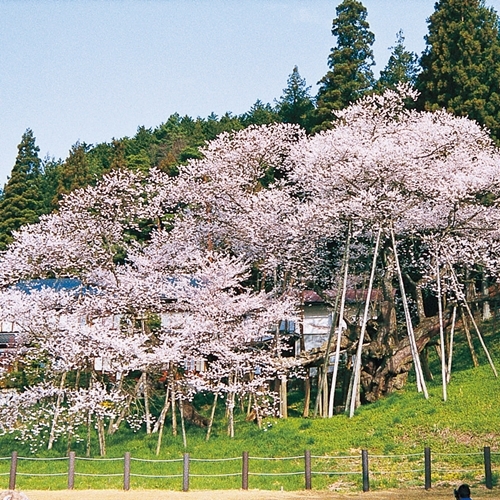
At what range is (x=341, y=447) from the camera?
19516 mm

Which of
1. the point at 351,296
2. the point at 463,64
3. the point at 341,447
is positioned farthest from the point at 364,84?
the point at 341,447

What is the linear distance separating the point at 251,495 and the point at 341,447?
4640 millimetres

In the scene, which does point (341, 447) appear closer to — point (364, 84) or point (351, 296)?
point (351, 296)

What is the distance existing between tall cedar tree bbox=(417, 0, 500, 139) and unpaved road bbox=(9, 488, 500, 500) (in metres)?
21.1

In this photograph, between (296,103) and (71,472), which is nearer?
(71,472)

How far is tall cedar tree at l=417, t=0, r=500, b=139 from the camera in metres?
32.4

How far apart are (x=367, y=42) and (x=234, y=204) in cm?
1845

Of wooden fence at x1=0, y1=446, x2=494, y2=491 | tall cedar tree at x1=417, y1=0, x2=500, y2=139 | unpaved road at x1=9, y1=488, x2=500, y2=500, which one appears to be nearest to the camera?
unpaved road at x1=9, y1=488, x2=500, y2=500

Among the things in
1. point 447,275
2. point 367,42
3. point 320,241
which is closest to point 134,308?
point 320,241

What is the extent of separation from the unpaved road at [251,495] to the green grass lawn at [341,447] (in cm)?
67

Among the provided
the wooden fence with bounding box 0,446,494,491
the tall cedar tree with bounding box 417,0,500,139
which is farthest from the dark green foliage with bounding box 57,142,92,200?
the wooden fence with bounding box 0,446,494,491

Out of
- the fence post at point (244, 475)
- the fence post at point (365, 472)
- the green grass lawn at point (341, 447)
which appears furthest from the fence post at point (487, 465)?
the fence post at point (244, 475)

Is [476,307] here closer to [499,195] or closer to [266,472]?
[499,195]

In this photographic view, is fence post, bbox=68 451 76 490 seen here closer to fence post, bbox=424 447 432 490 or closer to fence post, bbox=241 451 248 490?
fence post, bbox=241 451 248 490
